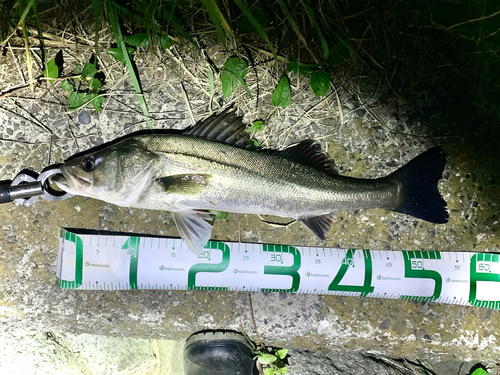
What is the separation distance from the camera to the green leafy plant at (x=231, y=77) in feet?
8.74

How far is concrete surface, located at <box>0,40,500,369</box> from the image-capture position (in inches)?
110

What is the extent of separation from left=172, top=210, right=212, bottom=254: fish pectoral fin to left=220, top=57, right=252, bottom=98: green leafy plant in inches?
40.4

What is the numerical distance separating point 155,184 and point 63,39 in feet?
5.03

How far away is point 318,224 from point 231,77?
1.42m

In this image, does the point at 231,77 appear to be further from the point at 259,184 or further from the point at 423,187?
the point at 423,187

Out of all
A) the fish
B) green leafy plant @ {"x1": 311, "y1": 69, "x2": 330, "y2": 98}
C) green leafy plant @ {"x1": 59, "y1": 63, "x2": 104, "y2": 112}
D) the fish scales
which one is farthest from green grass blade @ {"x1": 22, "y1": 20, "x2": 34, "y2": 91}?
green leafy plant @ {"x1": 311, "y1": 69, "x2": 330, "y2": 98}

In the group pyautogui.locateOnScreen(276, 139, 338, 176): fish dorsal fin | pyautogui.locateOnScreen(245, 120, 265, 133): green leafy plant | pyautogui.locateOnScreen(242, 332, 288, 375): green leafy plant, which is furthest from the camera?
pyautogui.locateOnScreen(242, 332, 288, 375): green leafy plant

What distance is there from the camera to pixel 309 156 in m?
2.72

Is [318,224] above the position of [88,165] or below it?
below

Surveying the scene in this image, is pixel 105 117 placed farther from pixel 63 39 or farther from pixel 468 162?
pixel 468 162

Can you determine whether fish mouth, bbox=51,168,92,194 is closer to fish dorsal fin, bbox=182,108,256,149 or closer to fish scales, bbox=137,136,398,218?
fish scales, bbox=137,136,398,218

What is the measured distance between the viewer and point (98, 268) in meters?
2.61

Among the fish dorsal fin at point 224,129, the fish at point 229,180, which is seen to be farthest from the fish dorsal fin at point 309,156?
the fish dorsal fin at point 224,129

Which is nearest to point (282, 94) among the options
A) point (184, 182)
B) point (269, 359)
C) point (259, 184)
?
point (259, 184)
